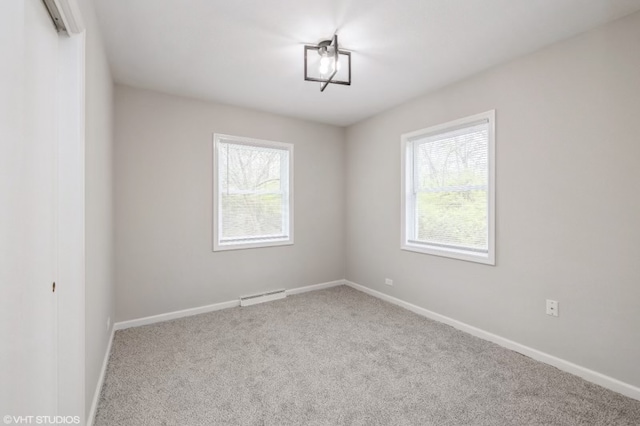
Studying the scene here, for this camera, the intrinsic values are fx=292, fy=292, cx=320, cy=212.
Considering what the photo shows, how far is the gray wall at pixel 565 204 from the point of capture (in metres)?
2.00

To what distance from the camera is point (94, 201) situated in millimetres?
1901

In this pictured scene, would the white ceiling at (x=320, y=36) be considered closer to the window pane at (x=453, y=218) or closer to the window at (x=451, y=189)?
the window at (x=451, y=189)

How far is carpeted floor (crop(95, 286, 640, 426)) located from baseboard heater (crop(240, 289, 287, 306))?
551 millimetres

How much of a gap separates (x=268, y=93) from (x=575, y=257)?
324 cm

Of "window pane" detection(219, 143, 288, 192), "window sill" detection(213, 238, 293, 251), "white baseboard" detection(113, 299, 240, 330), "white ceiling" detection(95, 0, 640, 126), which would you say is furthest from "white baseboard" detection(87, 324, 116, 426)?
"white ceiling" detection(95, 0, 640, 126)

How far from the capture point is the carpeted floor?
5.86ft

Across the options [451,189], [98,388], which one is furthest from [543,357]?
[98,388]

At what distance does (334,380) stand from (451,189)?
2.26 m

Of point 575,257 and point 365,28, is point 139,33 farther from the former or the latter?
point 575,257

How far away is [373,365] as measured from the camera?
2.34 m

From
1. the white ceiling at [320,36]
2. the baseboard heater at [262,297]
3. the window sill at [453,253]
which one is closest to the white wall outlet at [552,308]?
the window sill at [453,253]

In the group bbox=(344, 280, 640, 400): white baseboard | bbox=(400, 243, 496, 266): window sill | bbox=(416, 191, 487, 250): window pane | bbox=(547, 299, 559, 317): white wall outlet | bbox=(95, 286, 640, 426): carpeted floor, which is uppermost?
bbox=(416, 191, 487, 250): window pane

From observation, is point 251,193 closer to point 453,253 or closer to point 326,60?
point 326,60

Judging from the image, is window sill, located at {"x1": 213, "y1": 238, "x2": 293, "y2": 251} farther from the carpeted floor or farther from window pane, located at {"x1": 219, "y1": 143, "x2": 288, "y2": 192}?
the carpeted floor
